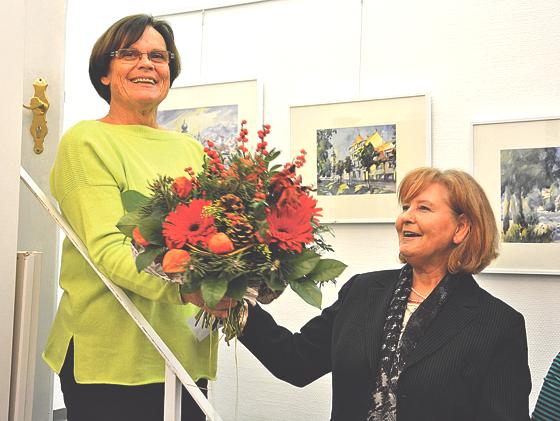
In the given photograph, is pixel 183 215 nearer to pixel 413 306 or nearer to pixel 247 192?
pixel 247 192

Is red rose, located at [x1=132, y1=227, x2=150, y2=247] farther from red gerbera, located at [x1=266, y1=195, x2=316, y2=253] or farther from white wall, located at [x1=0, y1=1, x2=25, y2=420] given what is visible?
white wall, located at [x1=0, y1=1, x2=25, y2=420]

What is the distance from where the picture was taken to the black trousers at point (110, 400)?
181 centimetres

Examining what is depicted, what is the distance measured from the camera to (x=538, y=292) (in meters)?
2.74

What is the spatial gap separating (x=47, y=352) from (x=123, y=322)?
268mm

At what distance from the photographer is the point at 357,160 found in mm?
3086

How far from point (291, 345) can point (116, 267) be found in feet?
2.55

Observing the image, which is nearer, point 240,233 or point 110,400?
point 240,233

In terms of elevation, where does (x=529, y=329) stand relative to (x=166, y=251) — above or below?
below

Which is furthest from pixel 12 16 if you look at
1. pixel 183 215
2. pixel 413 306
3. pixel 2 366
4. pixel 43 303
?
pixel 413 306

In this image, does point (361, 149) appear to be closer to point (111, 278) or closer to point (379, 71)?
point (379, 71)

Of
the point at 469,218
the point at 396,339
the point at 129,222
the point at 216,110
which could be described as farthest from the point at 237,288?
the point at 216,110

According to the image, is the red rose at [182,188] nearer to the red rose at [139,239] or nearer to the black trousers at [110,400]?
the red rose at [139,239]

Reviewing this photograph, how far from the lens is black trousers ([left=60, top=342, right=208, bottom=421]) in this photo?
1812 millimetres

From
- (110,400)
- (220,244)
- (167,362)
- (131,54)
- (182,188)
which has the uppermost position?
(131,54)
